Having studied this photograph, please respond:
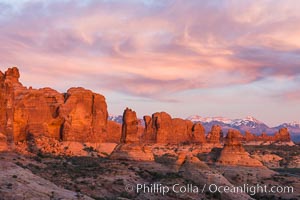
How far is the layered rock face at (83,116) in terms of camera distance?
120769mm

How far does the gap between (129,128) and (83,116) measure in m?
52.0

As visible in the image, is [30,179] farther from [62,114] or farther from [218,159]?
[62,114]

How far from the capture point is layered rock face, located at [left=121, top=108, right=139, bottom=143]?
7450 centimetres

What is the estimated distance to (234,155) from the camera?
77.9 m

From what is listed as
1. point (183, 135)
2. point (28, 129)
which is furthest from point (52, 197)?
point (183, 135)

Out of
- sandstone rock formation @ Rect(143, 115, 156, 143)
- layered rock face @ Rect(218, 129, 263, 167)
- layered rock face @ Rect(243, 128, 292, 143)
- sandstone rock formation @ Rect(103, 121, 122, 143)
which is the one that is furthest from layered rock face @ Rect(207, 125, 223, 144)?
layered rock face @ Rect(218, 129, 263, 167)

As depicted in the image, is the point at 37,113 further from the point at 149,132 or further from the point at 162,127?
the point at 162,127

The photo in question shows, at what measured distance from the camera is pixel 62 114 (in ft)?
398

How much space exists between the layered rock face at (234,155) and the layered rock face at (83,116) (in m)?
48.7

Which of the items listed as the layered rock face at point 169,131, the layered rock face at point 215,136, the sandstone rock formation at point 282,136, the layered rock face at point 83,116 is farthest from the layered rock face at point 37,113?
the sandstone rock formation at point 282,136

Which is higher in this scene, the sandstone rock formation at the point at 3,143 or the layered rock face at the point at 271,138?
the layered rock face at the point at 271,138

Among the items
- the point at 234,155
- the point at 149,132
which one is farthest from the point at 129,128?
the point at 149,132

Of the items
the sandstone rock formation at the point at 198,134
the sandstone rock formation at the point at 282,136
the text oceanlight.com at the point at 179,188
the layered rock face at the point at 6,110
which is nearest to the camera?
the text oceanlight.com at the point at 179,188

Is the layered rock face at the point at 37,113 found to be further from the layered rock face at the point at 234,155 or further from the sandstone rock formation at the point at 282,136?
the sandstone rock formation at the point at 282,136
